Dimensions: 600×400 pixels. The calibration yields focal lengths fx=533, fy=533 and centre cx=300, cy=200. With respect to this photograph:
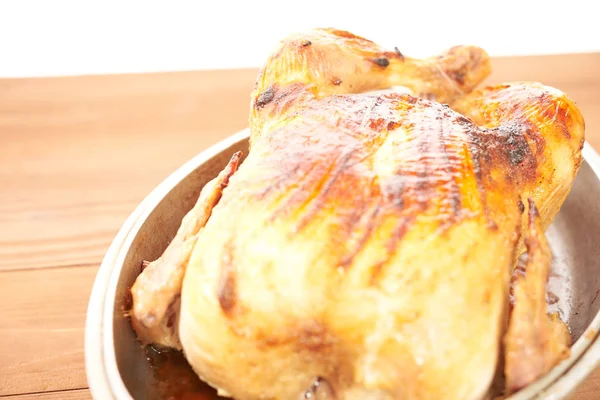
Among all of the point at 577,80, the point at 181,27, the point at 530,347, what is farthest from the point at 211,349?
the point at 181,27

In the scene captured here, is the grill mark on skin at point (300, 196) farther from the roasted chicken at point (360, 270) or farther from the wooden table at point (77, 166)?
the wooden table at point (77, 166)

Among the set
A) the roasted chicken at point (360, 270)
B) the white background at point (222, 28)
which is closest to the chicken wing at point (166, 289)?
the roasted chicken at point (360, 270)

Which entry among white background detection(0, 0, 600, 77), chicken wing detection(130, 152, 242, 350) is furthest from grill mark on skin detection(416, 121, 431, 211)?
white background detection(0, 0, 600, 77)

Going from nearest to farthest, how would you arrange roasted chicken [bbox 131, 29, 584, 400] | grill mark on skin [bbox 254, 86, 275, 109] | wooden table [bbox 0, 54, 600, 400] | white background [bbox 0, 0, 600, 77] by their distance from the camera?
1. roasted chicken [bbox 131, 29, 584, 400]
2. grill mark on skin [bbox 254, 86, 275, 109]
3. wooden table [bbox 0, 54, 600, 400]
4. white background [bbox 0, 0, 600, 77]

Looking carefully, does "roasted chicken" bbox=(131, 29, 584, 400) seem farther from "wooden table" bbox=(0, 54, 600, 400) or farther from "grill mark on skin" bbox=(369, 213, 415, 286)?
"wooden table" bbox=(0, 54, 600, 400)

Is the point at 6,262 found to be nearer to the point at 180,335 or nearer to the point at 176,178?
the point at 176,178

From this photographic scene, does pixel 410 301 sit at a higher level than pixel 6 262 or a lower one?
higher
